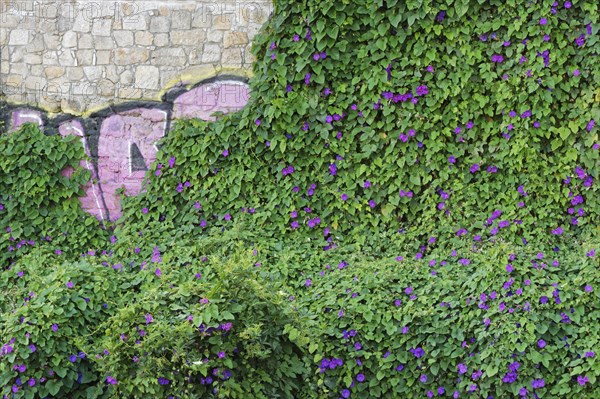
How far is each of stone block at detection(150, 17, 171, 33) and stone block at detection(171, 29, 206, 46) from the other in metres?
0.09

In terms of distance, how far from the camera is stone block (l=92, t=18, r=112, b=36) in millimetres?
8016

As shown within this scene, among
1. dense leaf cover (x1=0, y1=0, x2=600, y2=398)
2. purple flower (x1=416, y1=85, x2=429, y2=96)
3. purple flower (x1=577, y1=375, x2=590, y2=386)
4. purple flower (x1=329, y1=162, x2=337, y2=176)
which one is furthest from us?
purple flower (x1=329, y1=162, x2=337, y2=176)

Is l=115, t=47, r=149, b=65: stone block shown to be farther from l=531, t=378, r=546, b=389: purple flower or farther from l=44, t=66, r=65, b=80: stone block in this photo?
l=531, t=378, r=546, b=389: purple flower

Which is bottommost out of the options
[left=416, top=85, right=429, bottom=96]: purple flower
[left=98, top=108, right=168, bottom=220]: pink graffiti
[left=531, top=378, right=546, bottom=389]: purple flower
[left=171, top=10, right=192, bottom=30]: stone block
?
[left=531, top=378, right=546, bottom=389]: purple flower

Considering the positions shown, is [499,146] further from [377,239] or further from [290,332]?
[290,332]

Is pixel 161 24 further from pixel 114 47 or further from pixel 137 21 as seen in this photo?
pixel 114 47

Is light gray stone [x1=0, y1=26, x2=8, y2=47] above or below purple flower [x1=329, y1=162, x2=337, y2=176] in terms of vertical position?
above

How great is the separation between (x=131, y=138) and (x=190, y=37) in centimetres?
105

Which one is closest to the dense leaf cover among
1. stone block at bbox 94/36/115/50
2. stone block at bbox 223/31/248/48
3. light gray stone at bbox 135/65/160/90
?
stone block at bbox 223/31/248/48

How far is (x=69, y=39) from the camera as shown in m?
8.06

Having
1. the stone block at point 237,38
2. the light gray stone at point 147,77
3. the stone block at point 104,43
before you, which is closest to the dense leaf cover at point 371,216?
the stone block at point 237,38

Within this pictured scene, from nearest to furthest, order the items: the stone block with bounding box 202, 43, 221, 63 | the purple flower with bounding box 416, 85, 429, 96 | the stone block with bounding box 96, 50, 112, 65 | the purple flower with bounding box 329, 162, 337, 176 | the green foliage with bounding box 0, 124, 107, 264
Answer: the purple flower with bounding box 416, 85, 429, 96, the purple flower with bounding box 329, 162, 337, 176, the green foliage with bounding box 0, 124, 107, 264, the stone block with bounding box 202, 43, 221, 63, the stone block with bounding box 96, 50, 112, 65

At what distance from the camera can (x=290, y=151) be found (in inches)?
301

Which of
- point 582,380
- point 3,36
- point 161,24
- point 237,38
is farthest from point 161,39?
point 582,380
